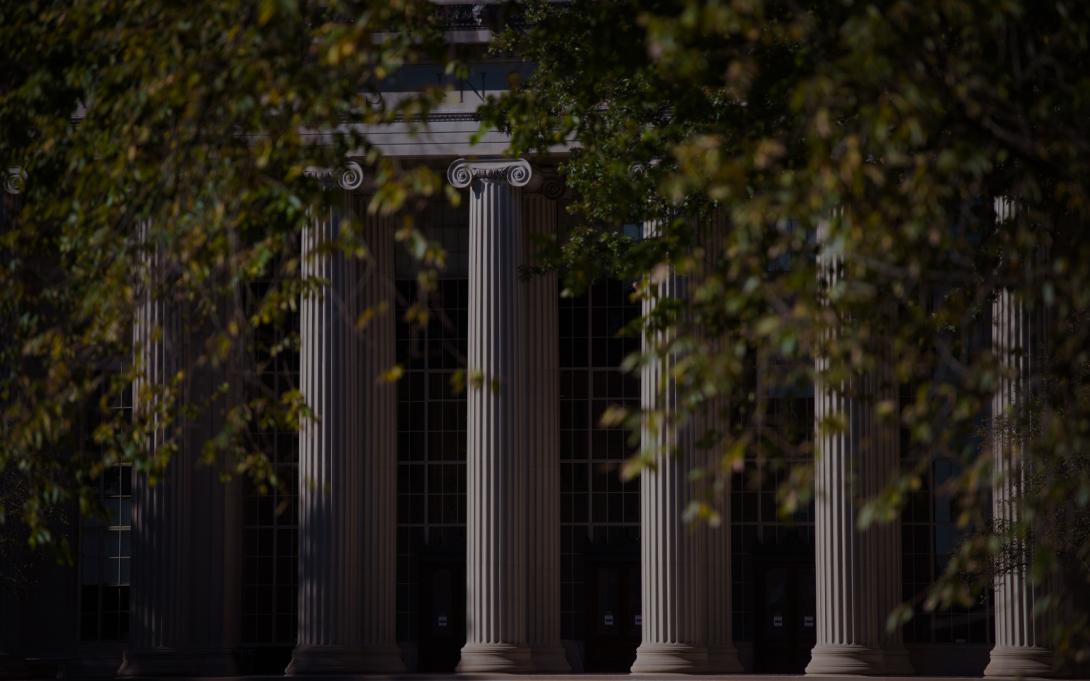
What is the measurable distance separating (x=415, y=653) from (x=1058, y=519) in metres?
17.9

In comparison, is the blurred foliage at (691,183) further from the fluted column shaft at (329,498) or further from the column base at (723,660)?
the column base at (723,660)

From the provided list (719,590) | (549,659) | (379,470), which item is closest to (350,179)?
(379,470)

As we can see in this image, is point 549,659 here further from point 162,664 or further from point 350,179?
point 350,179

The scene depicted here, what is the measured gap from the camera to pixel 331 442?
127 feet

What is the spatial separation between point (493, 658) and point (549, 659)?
2292 mm

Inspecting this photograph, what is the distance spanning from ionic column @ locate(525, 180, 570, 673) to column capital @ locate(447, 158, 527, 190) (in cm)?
139

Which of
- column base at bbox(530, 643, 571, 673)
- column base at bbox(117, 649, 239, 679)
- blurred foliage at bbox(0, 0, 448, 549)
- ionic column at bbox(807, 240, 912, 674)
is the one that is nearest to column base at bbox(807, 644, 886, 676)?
ionic column at bbox(807, 240, 912, 674)

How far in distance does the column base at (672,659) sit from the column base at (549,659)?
2557 mm

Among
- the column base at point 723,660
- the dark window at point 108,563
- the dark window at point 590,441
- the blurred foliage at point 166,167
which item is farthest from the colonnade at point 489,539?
the blurred foliage at point 166,167

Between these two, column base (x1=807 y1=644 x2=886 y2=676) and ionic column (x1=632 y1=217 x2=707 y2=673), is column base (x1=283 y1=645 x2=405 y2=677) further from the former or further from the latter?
column base (x1=807 y1=644 x2=886 y2=676)

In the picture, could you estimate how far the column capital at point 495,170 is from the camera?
3888cm

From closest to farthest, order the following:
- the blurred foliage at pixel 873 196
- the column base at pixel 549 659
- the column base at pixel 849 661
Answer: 1. the blurred foliage at pixel 873 196
2. the column base at pixel 849 661
3. the column base at pixel 549 659

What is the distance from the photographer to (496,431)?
3812 cm

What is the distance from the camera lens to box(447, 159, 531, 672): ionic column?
124ft
